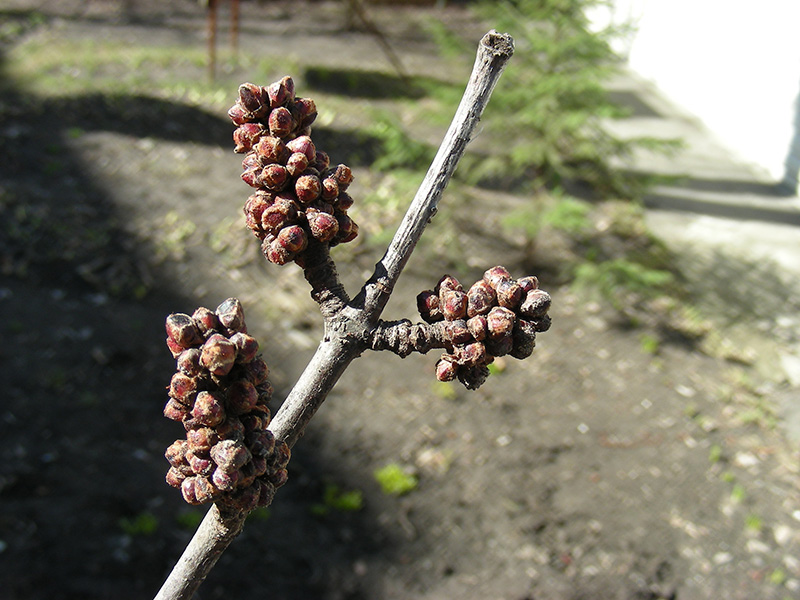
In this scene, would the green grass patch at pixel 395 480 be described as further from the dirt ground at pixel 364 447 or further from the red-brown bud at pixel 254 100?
the red-brown bud at pixel 254 100

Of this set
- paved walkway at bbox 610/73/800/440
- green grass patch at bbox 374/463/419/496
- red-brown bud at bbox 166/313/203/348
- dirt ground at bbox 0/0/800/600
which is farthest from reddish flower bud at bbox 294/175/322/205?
paved walkway at bbox 610/73/800/440

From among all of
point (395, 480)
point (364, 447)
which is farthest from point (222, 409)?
point (364, 447)

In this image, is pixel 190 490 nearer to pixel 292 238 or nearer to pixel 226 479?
pixel 226 479

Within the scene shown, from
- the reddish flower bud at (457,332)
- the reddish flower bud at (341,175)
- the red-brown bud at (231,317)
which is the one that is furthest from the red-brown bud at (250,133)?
the reddish flower bud at (457,332)

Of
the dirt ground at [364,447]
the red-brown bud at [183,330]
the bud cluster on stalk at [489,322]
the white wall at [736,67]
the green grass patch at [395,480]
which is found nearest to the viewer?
the red-brown bud at [183,330]

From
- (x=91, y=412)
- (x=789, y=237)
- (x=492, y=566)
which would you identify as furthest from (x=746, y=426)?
(x=91, y=412)

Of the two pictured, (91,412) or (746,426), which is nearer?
(91,412)

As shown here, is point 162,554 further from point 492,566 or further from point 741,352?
point 741,352
